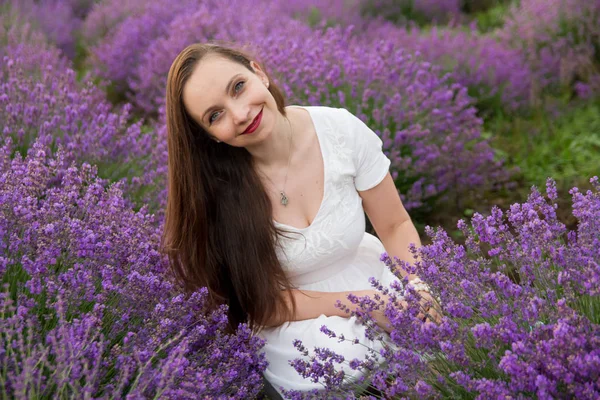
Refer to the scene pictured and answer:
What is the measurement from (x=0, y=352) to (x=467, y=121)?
3.01 m

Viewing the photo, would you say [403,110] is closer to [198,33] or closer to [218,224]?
[218,224]

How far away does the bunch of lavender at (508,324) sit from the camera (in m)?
1.36

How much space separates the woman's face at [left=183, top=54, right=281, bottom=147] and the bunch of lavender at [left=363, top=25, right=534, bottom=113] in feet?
8.76

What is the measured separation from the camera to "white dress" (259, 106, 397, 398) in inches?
91.6

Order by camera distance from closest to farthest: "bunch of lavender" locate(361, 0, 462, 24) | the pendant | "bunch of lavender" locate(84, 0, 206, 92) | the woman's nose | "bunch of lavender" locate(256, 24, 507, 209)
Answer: the woman's nose < the pendant < "bunch of lavender" locate(256, 24, 507, 209) < "bunch of lavender" locate(84, 0, 206, 92) < "bunch of lavender" locate(361, 0, 462, 24)

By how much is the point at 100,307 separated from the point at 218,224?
2.28 feet

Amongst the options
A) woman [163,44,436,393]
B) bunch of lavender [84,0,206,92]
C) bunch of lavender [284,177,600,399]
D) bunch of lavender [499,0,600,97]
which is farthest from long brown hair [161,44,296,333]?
bunch of lavender [499,0,600,97]

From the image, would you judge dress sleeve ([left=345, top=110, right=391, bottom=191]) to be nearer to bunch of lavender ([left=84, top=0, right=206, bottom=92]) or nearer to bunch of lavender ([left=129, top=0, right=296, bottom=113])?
bunch of lavender ([left=129, top=0, right=296, bottom=113])

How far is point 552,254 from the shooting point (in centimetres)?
160

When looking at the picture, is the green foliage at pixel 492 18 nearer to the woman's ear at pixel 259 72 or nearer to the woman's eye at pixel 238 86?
the woman's ear at pixel 259 72

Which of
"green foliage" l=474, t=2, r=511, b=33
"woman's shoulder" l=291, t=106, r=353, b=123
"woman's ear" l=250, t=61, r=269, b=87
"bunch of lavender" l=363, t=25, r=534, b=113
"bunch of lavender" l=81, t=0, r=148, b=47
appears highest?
"woman's ear" l=250, t=61, r=269, b=87

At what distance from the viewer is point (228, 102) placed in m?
2.20

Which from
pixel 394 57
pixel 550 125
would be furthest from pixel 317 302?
pixel 550 125

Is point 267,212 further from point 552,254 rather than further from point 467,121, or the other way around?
point 467,121
